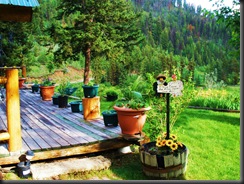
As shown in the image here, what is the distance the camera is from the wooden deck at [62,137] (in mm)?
3490

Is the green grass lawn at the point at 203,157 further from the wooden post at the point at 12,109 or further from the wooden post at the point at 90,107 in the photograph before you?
the wooden post at the point at 90,107

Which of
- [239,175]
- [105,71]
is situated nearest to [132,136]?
[239,175]

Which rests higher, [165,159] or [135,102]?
[135,102]

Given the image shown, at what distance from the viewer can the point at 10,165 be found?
3.39 metres

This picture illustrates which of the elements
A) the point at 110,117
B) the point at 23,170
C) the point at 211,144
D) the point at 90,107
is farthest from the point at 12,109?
the point at 211,144

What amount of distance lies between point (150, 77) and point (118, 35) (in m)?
10.6

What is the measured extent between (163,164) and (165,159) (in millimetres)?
76

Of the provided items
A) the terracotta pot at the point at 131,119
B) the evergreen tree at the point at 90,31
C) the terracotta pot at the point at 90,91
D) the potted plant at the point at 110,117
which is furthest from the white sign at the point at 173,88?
the evergreen tree at the point at 90,31

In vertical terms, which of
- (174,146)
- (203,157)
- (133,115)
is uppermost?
(133,115)

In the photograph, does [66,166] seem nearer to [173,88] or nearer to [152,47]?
[173,88]

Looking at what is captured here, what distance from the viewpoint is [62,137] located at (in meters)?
4.07

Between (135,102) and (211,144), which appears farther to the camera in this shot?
(211,144)

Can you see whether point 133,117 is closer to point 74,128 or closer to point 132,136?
point 132,136

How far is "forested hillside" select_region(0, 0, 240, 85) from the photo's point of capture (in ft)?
44.5
